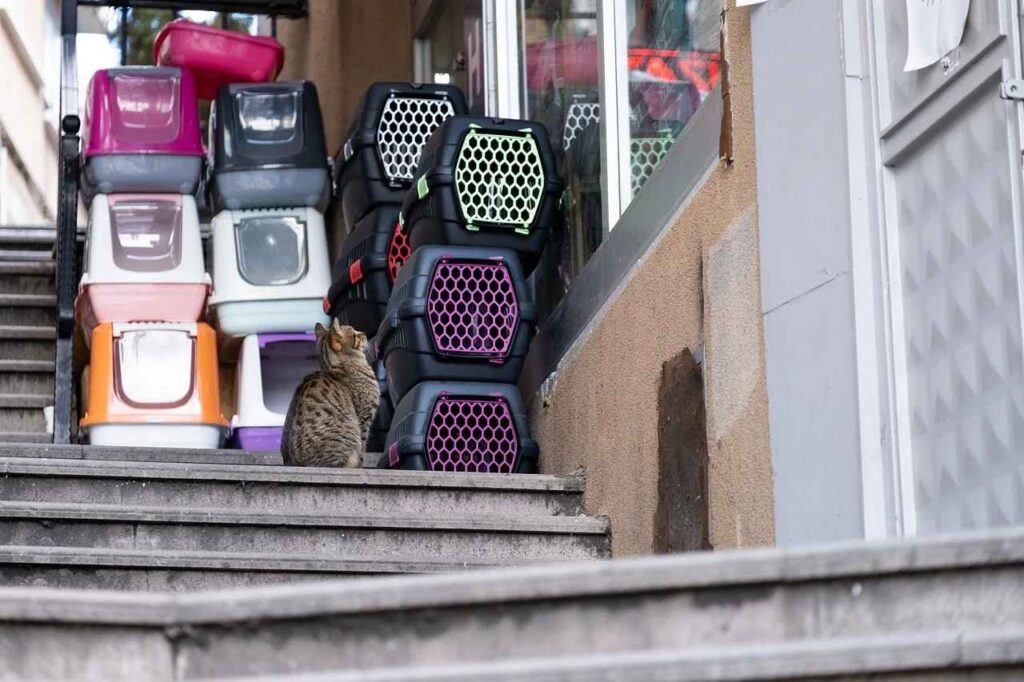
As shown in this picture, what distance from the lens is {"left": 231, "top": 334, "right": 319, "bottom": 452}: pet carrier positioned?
275 inches

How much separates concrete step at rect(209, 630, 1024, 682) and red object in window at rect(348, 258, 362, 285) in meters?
4.72

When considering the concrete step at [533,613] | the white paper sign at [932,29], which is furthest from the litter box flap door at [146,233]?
the concrete step at [533,613]

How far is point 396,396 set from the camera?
573 centimetres

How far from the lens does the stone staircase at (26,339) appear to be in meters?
7.54

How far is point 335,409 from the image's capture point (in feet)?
18.4

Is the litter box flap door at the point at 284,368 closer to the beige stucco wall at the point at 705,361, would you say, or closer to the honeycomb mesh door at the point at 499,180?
the honeycomb mesh door at the point at 499,180

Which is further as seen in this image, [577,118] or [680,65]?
[577,118]

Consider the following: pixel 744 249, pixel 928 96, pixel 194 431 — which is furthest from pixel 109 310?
pixel 928 96

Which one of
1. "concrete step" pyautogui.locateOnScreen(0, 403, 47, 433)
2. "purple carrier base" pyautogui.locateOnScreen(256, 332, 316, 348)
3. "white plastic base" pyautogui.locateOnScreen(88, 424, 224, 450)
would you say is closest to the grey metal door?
"white plastic base" pyautogui.locateOnScreen(88, 424, 224, 450)

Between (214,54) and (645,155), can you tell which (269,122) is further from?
(645,155)

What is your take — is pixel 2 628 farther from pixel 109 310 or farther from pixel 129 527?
pixel 109 310

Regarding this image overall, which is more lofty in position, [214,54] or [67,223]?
[214,54]

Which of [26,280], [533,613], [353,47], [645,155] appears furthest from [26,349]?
[533,613]

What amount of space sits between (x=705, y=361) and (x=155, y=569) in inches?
53.8
